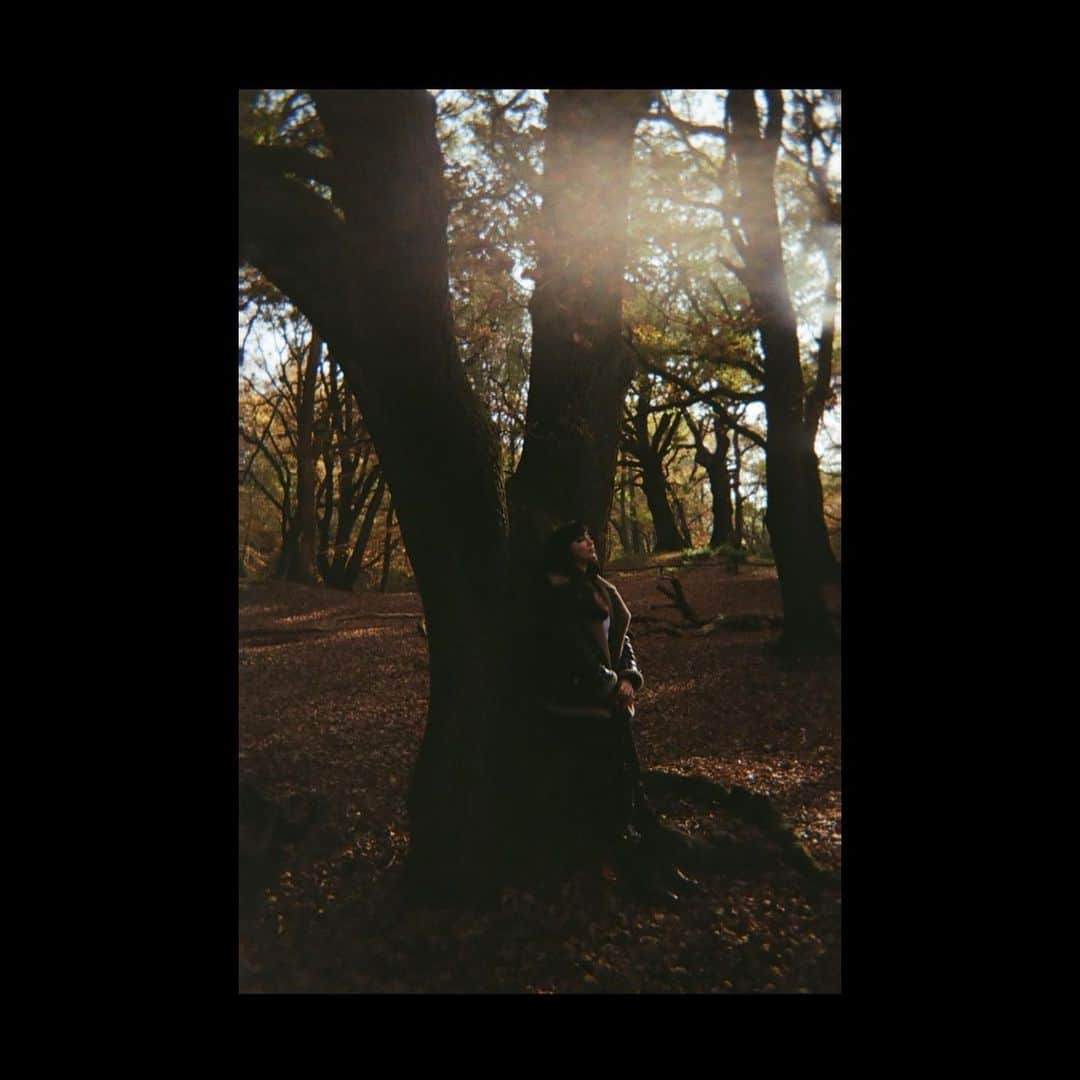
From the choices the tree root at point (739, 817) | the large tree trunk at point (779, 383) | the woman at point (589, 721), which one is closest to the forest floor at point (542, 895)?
the tree root at point (739, 817)

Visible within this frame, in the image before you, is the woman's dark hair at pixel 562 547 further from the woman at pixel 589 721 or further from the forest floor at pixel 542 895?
the forest floor at pixel 542 895

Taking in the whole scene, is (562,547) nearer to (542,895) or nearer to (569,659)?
(569,659)

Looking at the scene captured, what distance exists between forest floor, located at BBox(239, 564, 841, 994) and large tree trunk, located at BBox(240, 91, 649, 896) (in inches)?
17.1

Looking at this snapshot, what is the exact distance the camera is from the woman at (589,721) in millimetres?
4867

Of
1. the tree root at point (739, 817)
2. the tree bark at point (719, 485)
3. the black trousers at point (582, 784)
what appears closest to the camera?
the black trousers at point (582, 784)

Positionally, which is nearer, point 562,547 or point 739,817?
point 562,547

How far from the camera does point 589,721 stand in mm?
4980

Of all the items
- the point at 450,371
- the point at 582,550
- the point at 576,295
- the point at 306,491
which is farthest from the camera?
Result: the point at 306,491

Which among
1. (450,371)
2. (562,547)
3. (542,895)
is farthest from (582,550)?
(542,895)

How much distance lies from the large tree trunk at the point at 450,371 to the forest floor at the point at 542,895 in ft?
1.43

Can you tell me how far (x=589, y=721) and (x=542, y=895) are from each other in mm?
999
